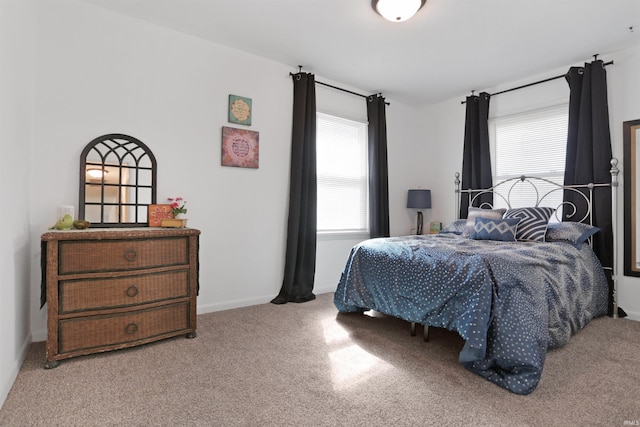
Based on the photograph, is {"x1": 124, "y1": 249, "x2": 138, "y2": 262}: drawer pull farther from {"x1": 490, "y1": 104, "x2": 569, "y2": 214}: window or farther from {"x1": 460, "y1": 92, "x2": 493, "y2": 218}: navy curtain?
{"x1": 490, "y1": 104, "x2": 569, "y2": 214}: window

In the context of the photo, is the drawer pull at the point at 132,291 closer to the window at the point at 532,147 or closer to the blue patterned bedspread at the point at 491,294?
the blue patterned bedspread at the point at 491,294

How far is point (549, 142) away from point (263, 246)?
126 inches

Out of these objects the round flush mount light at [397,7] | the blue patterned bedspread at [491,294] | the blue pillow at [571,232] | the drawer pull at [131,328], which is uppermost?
the round flush mount light at [397,7]

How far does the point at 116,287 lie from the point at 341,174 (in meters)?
2.68

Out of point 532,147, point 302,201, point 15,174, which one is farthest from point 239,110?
point 532,147

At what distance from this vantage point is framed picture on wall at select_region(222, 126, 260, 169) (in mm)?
3178

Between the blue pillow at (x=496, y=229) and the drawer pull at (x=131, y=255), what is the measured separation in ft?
9.29

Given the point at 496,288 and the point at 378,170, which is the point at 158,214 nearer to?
the point at 496,288

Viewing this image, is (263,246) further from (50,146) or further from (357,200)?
(50,146)

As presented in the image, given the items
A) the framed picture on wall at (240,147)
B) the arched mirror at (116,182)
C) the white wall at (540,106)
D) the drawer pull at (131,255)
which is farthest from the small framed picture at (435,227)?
the drawer pull at (131,255)

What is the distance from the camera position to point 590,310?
2.80 metres

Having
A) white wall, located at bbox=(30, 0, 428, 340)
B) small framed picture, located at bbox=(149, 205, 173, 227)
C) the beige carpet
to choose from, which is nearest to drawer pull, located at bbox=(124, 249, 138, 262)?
small framed picture, located at bbox=(149, 205, 173, 227)

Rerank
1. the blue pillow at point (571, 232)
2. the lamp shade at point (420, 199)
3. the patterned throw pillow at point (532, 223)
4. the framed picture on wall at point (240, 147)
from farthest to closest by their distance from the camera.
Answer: the lamp shade at point (420, 199), the framed picture on wall at point (240, 147), the patterned throw pillow at point (532, 223), the blue pillow at point (571, 232)

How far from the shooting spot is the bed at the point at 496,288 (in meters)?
1.84
